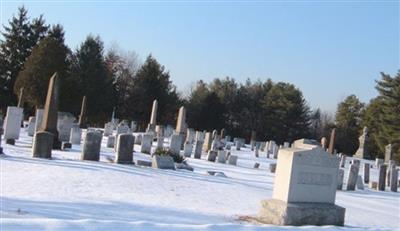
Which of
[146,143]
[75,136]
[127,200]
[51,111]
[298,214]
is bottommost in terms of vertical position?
[127,200]

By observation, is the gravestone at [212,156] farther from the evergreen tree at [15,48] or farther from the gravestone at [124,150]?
the evergreen tree at [15,48]

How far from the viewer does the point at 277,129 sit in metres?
63.2

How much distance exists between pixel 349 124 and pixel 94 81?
34.9 metres

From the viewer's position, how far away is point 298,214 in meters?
8.77

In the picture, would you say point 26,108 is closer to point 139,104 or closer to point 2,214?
point 139,104

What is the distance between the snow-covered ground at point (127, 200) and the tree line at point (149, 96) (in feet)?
96.0

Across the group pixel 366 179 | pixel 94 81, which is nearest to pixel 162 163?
pixel 366 179

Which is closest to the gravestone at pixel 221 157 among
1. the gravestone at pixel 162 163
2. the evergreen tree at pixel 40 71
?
the gravestone at pixel 162 163

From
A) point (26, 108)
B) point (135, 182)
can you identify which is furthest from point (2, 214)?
point (26, 108)

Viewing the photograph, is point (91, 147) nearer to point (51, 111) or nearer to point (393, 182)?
point (51, 111)

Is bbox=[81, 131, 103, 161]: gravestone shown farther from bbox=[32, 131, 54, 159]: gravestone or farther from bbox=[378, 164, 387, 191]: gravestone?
bbox=[378, 164, 387, 191]: gravestone

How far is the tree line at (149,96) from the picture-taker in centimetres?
4297

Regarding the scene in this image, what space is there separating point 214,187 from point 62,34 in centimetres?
4522

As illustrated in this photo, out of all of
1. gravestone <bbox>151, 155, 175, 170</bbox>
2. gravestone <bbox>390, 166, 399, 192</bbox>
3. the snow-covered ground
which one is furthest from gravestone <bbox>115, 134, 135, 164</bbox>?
gravestone <bbox>390, 166, 399, 192</bbox>
